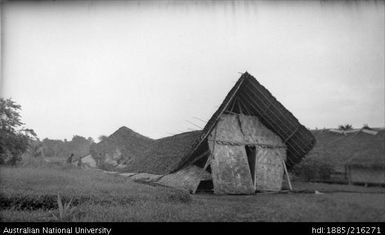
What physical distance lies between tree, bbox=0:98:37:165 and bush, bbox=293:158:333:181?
15783mm

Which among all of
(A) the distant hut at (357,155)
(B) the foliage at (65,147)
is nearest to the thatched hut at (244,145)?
(A) the distant hut at (357,155)

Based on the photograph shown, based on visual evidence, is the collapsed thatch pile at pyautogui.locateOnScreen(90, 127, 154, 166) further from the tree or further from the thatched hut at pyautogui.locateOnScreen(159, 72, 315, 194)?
the thatched hut at pyautogui.locateOnScreen(159, 72, 315, 194)

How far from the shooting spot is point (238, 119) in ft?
39.6

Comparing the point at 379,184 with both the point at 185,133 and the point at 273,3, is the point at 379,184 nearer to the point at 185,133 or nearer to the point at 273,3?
the point at 185,133

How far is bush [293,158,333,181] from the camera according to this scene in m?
19.9

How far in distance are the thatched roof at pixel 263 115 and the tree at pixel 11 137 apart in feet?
20.7

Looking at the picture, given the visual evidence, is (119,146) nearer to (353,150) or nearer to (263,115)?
(353,150)

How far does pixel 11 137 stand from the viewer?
43.2ft

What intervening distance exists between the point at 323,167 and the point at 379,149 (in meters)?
3.46

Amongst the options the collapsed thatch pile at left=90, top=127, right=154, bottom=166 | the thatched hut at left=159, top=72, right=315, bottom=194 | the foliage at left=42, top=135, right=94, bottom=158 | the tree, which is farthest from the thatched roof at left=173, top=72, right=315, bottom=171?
the foliage at left=42, top=135, right=94, bottom=158

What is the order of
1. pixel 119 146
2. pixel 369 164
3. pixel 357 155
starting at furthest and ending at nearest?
pixel 119 146, pixel 357 155, pixel 369 164

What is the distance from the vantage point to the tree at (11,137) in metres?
11.4

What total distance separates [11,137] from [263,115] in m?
10.8

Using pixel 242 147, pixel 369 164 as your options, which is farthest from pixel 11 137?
pixel 369 164
